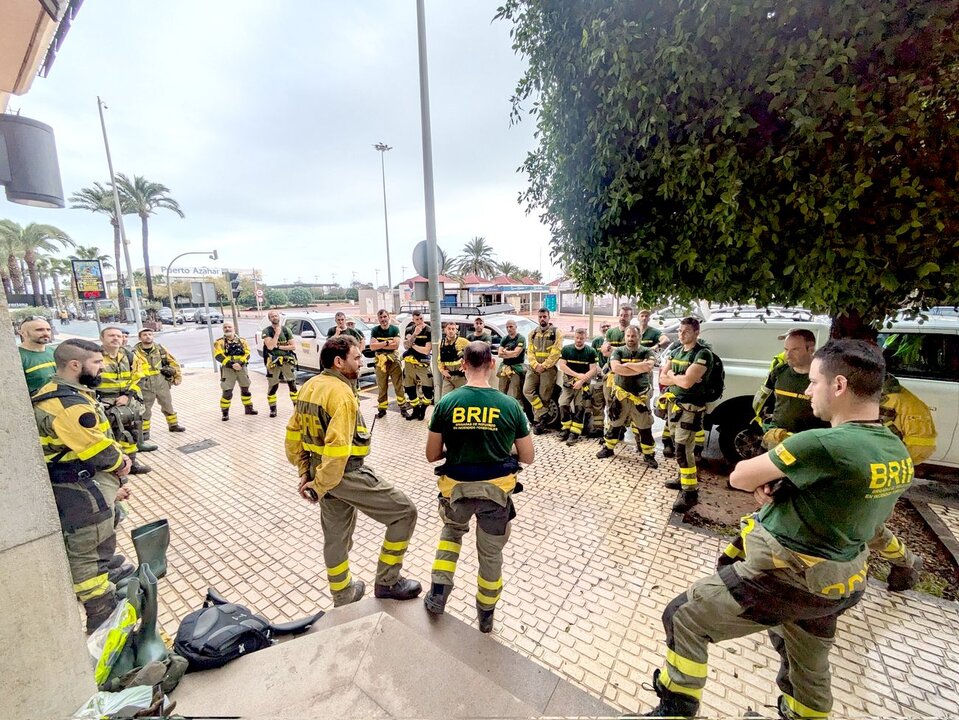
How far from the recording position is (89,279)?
8.59m

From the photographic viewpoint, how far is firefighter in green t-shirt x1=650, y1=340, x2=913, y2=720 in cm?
Result: 167

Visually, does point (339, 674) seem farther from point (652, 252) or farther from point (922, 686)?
point (922, 686)

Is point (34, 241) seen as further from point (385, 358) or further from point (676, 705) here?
point (676, 705)

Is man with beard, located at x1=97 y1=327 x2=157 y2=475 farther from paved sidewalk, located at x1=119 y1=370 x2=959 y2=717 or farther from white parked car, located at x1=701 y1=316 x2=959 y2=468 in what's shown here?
white parked car, located at x1=701 y1=316 x2=959 y2=468

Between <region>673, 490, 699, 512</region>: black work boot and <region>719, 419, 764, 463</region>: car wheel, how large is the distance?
127 cm

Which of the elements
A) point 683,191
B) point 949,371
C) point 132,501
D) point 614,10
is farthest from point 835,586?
point 132,501

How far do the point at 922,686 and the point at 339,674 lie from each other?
3.34 metres

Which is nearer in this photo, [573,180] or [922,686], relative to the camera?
[922,686]

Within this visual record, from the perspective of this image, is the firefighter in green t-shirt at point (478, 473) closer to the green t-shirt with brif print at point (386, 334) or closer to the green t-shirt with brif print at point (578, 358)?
the green t-shirt with brif print at point (578, 358)

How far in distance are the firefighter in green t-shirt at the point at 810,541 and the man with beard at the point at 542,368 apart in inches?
181

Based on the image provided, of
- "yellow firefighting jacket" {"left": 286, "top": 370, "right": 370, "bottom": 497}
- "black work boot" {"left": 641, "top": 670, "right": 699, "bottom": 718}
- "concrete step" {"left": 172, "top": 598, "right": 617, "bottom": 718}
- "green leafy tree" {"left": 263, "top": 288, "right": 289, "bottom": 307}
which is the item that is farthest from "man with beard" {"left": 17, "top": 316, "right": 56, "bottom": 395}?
"green leafy tree" {"left": 263, "top": 288, "right": 289, "bottom": 307}

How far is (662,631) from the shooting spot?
277 centimetres

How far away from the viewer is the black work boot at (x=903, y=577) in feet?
9.80

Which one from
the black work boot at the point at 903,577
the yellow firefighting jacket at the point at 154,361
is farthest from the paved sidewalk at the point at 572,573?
the yellow firefighting jacket at the point at 154,361
